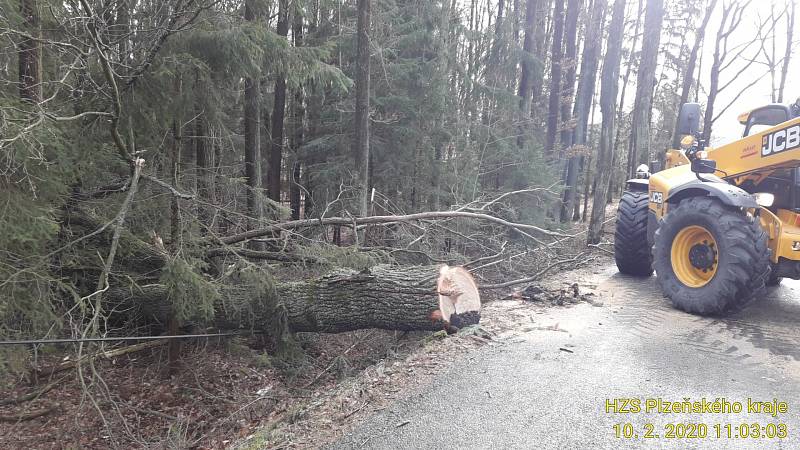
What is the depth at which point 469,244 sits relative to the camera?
9.64 metres

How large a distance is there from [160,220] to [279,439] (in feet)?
9.98

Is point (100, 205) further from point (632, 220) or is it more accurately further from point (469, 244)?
point (632, 220)

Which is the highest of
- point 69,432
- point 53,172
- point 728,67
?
point 728,67

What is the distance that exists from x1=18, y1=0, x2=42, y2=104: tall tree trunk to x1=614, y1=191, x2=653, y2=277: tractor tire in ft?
25.8

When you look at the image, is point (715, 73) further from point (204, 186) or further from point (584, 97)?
point (204, 186)

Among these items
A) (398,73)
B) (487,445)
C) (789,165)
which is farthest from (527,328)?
(398,73)

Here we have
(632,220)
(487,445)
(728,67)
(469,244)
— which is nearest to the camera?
(487,445)

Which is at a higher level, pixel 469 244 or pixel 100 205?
pixel 100 205

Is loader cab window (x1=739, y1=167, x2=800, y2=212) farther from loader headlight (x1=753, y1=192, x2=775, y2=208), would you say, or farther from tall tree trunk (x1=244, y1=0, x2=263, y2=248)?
tall tree trunk (x1=244, y1=0, x2=263, y2=248)

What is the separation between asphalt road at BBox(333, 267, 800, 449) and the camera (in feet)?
9.46

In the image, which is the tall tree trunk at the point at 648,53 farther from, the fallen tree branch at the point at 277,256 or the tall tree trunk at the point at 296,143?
the fallen tree branch at the point at 277,256

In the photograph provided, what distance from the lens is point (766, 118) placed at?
6113 millimetres

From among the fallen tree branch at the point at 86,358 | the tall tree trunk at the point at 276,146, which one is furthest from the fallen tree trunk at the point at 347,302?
the tall tree trunk at the point at 276,146

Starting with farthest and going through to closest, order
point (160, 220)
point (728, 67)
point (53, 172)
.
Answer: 1. point (728, 67)
2. point (160, 220)
3. point (53, 172)
